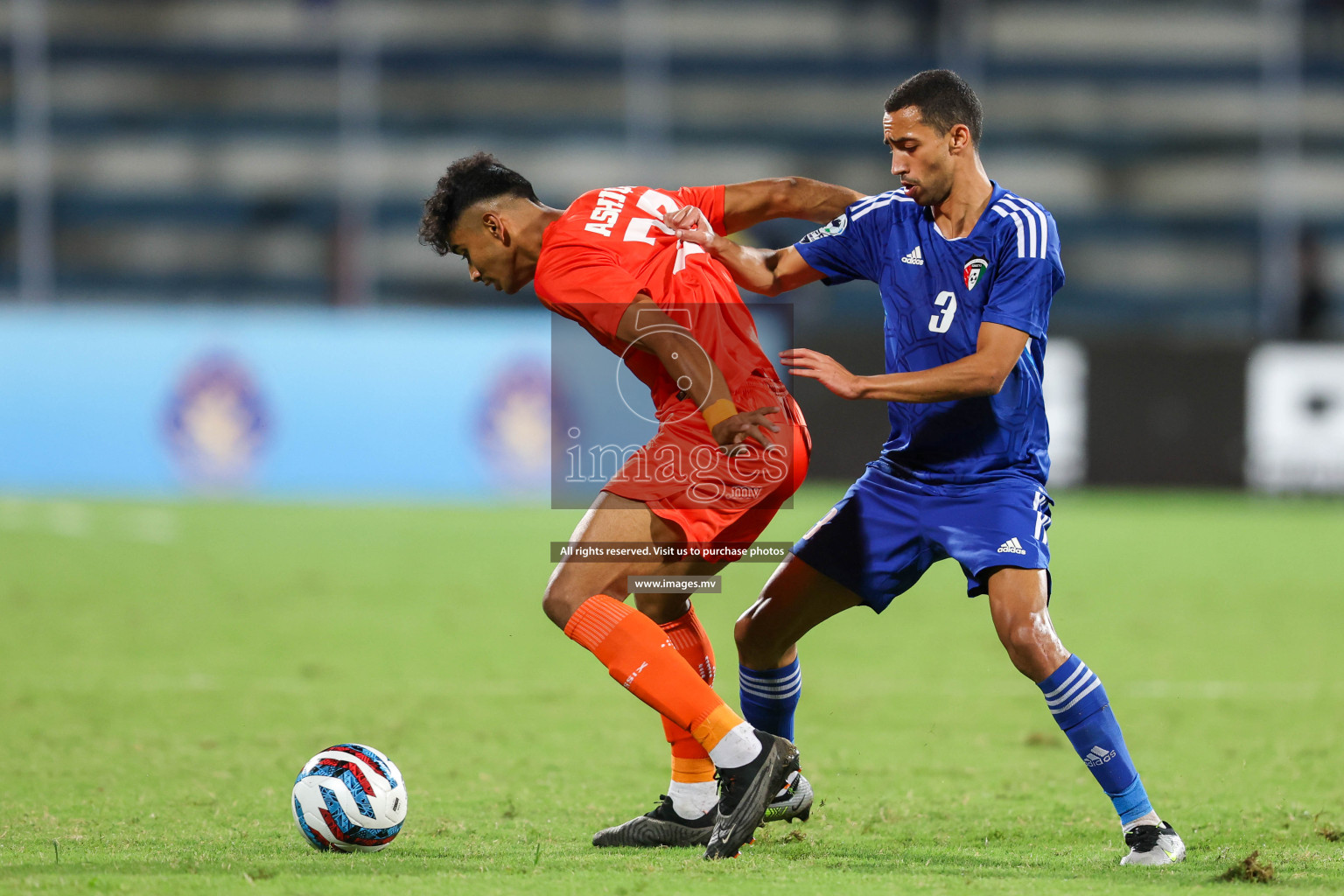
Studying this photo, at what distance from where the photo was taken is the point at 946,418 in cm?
449

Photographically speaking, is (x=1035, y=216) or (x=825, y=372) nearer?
(x=825, y=372)

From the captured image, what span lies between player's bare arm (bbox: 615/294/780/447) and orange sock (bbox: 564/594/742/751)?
22.2 inches

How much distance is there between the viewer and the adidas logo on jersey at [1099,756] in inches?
167

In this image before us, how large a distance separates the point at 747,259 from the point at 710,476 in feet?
2.58

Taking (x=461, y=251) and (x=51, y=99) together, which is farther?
(x=51, y=99)

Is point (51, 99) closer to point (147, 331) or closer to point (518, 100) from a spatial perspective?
point (518, 100)

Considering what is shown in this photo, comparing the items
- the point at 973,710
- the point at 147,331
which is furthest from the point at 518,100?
the point at 973,710

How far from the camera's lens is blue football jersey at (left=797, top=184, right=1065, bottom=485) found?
4.29 meters

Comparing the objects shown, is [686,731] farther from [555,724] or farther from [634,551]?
[555,724]

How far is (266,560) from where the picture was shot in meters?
11.5

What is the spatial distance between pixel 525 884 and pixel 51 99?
63.2 feet

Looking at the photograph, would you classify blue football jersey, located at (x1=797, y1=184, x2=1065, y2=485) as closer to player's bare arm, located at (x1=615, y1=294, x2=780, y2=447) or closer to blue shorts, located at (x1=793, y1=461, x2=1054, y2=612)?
blue shorts, located at (x1=793, y1=461, x2=1054, y2=612)
